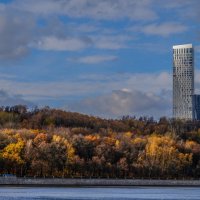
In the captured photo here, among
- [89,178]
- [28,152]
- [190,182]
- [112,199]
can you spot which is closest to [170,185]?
[190,182]

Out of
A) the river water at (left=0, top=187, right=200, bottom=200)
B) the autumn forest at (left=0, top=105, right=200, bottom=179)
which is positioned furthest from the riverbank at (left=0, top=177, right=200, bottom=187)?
the river water at (left=0, top=187, right=200, bottom=200)

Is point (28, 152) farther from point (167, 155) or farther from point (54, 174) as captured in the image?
point (167, 155)

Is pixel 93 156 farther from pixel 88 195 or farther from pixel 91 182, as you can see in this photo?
pixel 88 195

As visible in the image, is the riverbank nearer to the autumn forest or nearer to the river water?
the autumn forest

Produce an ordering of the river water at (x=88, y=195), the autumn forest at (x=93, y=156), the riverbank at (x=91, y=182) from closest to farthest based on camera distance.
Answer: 1. the river water at (x=88, y=195)
2. the riverbank at (x=91, y=182)
3. the autumn forest at (x=93, y=156)

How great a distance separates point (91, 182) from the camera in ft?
506

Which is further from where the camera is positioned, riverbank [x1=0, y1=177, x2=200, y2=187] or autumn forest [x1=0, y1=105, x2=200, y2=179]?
autumn forest [x1=0, y1=105, x2=200, y2=179]

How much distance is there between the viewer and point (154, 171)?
559 ft

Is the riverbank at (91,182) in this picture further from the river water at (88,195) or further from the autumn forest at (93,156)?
the river water at (88,195)

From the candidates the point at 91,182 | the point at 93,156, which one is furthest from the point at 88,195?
the point at 93,156

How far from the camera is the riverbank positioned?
5625 inches

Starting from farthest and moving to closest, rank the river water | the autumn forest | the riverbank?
the autumn forest, the riverbank, the river water

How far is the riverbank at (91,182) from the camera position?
143m

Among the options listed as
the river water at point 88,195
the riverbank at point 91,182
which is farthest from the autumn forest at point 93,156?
the river water at point 88,195
